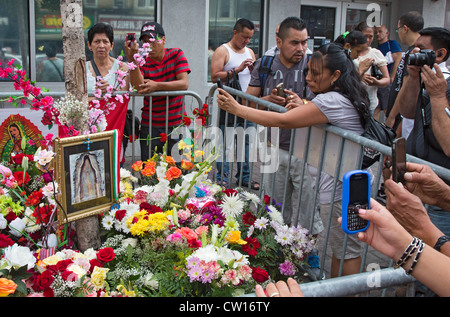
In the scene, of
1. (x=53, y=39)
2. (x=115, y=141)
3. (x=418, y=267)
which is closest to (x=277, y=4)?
(x=53, y=39)

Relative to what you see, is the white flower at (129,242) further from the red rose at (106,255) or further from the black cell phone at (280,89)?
the black cell phone at (280,89)

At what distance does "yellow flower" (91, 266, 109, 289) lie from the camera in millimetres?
2240

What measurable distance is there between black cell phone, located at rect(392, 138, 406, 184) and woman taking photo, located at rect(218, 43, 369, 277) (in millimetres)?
1246

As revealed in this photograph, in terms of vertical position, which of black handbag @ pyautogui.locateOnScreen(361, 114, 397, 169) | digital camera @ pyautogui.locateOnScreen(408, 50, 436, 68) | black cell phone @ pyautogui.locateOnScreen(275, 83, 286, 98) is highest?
digital camera @ pyautogui.locateOnScreen(408, 50, 436, 68)

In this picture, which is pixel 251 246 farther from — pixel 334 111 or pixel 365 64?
pixel 365 64

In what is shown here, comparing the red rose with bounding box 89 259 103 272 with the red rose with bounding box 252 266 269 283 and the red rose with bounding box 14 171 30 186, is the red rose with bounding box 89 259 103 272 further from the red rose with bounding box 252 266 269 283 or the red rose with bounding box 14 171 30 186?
the red rose with bounding box 14 171 30 186

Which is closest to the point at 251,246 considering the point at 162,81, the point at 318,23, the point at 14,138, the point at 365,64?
the point at 14,138

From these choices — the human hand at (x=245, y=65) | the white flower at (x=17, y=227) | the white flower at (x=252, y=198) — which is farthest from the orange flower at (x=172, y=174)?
the human hand at (x=245, y=65)

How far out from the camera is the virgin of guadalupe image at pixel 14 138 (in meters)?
3.91

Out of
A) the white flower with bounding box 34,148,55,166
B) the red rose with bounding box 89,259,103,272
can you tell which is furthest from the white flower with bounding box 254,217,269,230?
the white flower with bounding box 34,148,55,166

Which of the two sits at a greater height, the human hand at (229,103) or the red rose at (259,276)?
the human hand at (229,103)

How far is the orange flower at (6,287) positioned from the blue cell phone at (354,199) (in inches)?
52.0
